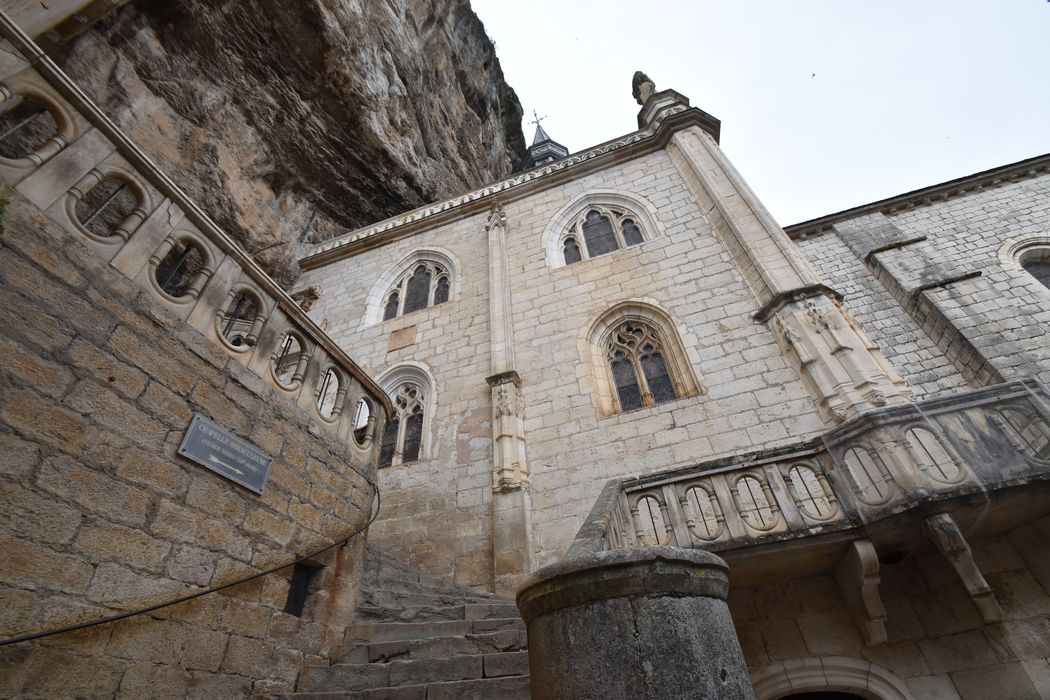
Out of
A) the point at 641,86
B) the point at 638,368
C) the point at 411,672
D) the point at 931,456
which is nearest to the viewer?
the point at 411,672

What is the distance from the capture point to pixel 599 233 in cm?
987

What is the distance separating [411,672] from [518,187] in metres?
10.2

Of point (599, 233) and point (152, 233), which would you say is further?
point (599, 233)

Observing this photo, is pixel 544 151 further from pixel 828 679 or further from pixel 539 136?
pixel 828 679

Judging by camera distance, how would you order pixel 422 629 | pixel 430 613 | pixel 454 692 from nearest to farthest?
pixel 454 692 < pixel 422 629 < pixel 430 613

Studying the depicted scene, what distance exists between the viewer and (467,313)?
9391 mm

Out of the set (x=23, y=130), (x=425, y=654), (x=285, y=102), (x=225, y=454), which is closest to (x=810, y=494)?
(x=425, y=654)

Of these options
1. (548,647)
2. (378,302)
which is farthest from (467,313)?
(548,647)

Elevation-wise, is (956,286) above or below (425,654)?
above

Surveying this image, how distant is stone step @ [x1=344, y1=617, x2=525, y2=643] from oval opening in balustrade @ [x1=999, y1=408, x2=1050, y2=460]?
4460 millimetres

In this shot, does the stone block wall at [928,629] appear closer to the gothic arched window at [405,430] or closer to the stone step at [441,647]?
the stone step at [441,647]

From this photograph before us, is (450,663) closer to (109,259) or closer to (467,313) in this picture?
(109,259)

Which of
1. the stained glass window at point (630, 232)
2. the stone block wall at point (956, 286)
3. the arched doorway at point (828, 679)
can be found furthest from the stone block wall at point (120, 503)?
the stone block wall at point (956, 286)

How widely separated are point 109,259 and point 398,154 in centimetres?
1037
